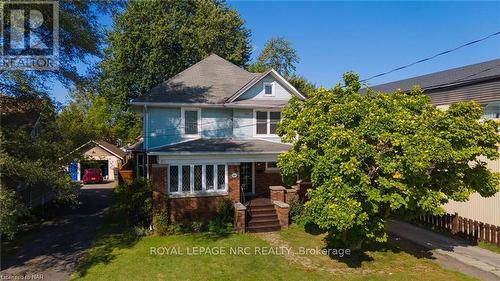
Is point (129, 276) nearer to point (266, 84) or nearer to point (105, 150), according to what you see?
point (266, 84)

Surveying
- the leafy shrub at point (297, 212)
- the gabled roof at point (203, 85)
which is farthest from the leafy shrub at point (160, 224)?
the gabled roof at point (203, 85)

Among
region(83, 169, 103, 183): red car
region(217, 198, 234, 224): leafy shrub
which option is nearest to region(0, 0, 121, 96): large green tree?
region(217, 198, 234, 224): leafy shrub

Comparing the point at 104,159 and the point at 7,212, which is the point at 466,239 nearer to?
the point at 7,212

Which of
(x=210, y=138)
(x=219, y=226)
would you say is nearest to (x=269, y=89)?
(x=210, y=138)

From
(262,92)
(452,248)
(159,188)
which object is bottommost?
(452,248)

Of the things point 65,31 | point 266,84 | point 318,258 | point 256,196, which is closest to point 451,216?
point 318,258
